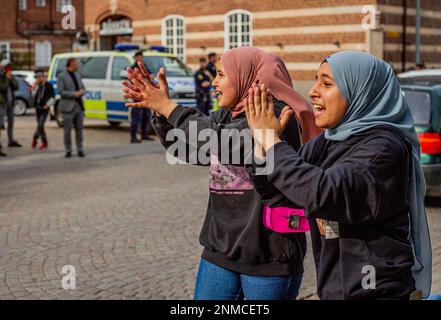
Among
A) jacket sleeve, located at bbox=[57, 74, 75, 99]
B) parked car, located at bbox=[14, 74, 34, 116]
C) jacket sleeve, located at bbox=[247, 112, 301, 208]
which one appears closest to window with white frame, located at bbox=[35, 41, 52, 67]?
parked car, located at bbox=[14, 74, 34, 116]

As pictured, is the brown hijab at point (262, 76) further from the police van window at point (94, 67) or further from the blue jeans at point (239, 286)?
the police van window at point (94, 67)

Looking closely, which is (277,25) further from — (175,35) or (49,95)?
(49,95)

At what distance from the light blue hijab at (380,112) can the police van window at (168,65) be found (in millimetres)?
17353

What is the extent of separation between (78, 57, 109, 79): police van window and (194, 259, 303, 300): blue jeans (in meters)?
17.1

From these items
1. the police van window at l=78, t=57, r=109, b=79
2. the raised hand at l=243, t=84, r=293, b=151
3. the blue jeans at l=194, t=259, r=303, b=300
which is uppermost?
the police van window at l=78, t=57, r=109, b=79

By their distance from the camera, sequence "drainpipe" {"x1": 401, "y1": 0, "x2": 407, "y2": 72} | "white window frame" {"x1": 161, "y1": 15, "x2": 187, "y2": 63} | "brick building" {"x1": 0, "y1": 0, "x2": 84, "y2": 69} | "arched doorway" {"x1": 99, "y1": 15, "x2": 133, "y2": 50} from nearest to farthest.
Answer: "drainpipe" {"x1": 401, "y1": 0, "x2": 407, "y2": 72}
"white window frame" {"x1": 161, "y1": 15, "x2": 187, "y2": 63}
"arched doorway" {"x1": 99, "y1": 15, "x2": 133, "y2": 50}
"brick building" {"x1": 0, "y1": 0, "x2": 84, "y2": 69}

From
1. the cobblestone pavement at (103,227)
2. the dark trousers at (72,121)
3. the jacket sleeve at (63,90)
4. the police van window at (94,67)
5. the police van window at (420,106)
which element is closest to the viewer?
the cobblestone pavement at (103,227)

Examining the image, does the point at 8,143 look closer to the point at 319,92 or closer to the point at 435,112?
the point at 435,112

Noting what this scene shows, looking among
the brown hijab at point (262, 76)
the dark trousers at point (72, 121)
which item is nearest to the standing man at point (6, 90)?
the dark trousers at point (72, 121)

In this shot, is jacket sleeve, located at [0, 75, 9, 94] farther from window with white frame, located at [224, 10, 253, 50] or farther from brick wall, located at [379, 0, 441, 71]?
window with white frame, located at [224, 10, 253, 50]

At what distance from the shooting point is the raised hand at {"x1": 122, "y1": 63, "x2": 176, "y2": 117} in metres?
2.98

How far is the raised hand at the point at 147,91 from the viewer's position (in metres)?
2.98

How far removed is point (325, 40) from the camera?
97.6 ft

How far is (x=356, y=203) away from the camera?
2.45 meters
